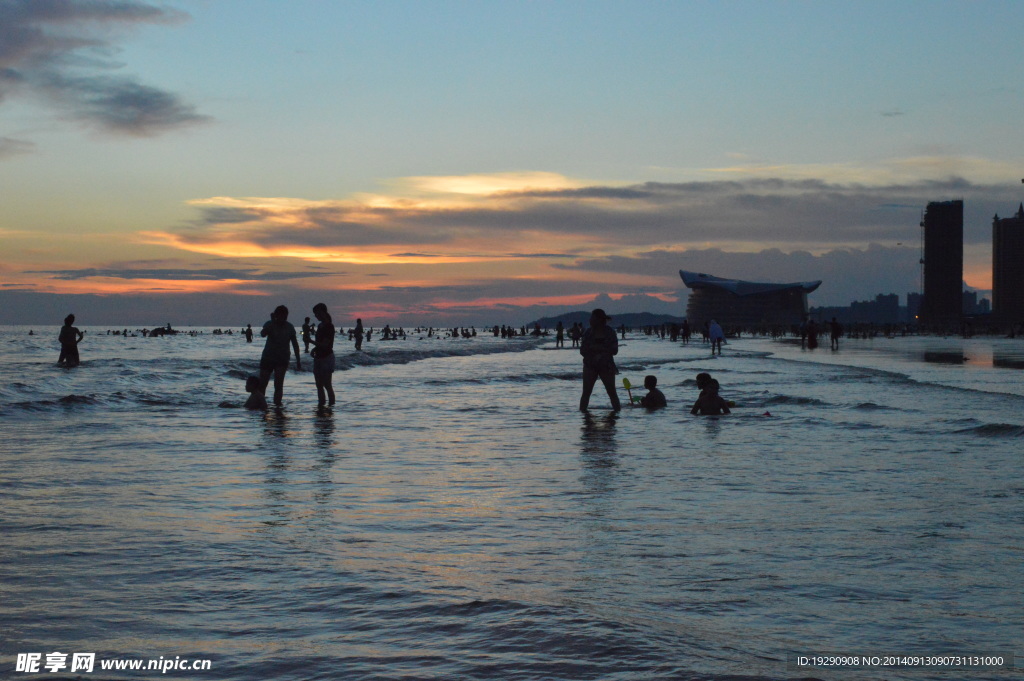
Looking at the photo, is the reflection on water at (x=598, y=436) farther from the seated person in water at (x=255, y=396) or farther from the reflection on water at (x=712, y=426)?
the seated person in water at (x=255, y=396)

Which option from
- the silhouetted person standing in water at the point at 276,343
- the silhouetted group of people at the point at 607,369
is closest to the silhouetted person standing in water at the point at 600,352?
the silhouetted group of people at the point at 607,369

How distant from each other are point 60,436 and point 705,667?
35.1 ft

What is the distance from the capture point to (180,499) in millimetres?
7277

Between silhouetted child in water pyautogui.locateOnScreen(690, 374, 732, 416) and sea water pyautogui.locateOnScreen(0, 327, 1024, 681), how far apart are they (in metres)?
2.05

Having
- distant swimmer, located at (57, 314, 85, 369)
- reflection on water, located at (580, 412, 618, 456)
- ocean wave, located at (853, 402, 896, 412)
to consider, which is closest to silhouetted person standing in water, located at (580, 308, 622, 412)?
reflection on water, located at (580, 412, 618, 456)

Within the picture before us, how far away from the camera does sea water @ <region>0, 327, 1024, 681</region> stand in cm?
381

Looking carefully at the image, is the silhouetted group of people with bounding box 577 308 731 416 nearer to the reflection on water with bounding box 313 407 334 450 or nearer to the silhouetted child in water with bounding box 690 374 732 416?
the silhouetted child in water with bounding box 690 374 732 416

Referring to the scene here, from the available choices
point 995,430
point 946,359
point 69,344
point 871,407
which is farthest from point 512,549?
point 946,359

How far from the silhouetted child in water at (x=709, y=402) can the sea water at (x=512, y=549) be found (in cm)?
205

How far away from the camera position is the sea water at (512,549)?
381 centimetres

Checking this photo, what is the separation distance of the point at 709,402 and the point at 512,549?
977 centimetres

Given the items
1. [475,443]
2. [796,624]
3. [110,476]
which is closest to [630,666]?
[796,624]

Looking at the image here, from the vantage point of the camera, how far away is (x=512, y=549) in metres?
5.57

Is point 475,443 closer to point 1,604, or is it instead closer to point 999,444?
point 999,444
